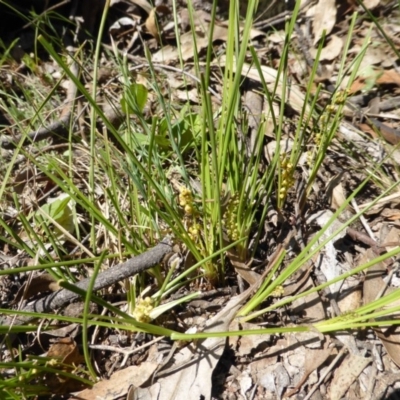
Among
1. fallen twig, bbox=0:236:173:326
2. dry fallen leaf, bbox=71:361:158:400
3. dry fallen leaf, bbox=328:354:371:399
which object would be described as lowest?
dry fallen leaf, bbox=71:361:158:400

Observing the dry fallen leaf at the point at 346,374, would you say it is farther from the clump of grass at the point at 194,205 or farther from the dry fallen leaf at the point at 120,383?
the dry fallen leaf at the point at 120,383

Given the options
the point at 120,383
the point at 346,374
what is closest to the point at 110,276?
the point at 120,383

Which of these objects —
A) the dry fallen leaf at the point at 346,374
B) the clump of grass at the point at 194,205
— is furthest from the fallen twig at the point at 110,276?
the dry fallen leaf at the point at 346,374

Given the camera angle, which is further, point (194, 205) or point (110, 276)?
point (194, 205)

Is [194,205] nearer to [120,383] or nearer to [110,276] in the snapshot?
[110,276]

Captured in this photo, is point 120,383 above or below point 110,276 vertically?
below

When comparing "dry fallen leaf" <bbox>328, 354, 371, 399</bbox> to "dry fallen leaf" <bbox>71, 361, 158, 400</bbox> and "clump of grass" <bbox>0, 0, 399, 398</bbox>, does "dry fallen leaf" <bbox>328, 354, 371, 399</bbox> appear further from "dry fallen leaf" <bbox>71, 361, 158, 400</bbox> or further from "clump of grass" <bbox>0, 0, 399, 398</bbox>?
"dry fallen leaf" <bbox>71, 361, 158, 400</bbox>

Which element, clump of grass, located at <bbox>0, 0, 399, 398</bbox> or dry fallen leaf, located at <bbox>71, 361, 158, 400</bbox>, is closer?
clump of grass, located at <bbox>0, 0, 399, 398</bbox>

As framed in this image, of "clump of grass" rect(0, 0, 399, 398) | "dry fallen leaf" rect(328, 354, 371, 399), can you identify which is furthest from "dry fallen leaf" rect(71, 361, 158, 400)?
"dry fallen leaf" rect(328, 354, 371, 399)

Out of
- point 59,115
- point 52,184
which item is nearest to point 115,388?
point 52,184

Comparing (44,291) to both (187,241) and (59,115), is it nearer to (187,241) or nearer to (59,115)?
(187,241)

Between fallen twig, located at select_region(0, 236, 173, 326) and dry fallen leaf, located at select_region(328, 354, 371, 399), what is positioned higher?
fallen twig, located at select_region(0, 236, 173, 326)
